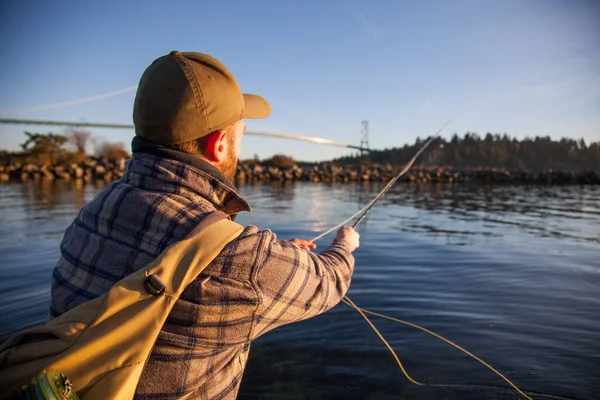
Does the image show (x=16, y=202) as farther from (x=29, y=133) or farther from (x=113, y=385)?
(x=29, y=133)

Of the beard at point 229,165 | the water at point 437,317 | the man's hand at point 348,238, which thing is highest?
the beard at point 229,165

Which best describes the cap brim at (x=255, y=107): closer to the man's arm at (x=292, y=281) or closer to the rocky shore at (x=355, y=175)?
the man's arm at (x=292, y=281)

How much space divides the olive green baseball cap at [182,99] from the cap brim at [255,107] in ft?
0.63

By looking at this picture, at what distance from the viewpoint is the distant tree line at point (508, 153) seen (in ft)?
185

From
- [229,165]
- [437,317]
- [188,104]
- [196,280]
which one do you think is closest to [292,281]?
[196,280]

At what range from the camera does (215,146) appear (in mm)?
1656

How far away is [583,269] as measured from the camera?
6.84 meters

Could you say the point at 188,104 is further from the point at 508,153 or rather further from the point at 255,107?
the point at 508,153

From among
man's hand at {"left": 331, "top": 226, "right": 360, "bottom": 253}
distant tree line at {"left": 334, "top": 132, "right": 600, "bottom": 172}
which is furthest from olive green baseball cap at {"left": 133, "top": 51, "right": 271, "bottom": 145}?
distant tree line at {"left": 334, "top": 132, "right": 600, "bottom": 172}

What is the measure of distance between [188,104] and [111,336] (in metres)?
0.79

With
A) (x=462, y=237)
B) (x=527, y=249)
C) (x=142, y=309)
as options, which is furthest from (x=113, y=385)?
(x=462, y=237)

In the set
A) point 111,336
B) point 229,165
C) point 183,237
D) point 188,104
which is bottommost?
point 111,336

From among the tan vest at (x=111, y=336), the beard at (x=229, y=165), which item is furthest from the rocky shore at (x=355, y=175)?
the tan vest at (x=111, y=336)

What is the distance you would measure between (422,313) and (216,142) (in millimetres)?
3819
